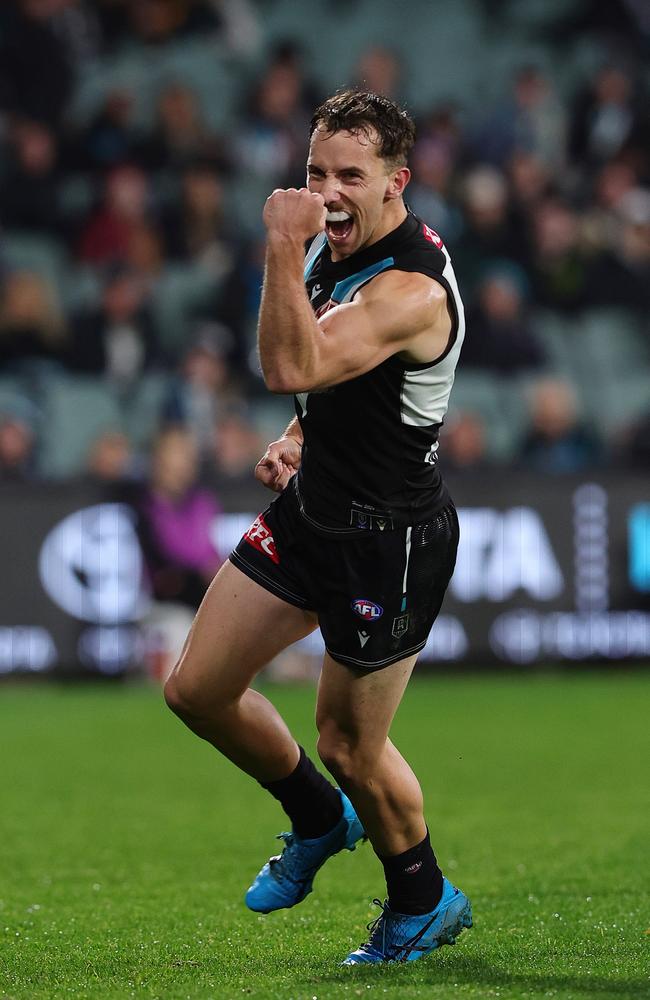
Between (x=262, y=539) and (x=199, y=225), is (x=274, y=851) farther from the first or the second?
(x=199, y=225)

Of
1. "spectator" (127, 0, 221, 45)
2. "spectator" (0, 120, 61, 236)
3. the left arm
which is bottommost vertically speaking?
the left arm

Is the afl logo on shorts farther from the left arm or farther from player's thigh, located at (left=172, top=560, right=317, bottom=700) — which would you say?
the left arm

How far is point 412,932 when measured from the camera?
4867mm

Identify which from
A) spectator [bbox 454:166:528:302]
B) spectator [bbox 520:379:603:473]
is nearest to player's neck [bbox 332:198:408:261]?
spectator [bbox 520:379:603:473]

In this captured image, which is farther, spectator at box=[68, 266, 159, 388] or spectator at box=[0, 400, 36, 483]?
spectator at box=[68, 266, 159, 388]

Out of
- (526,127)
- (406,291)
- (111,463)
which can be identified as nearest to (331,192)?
(406,291)

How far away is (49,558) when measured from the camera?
12.4 meters

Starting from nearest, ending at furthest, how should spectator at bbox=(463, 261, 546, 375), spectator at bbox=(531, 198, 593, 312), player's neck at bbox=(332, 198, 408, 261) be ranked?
player's neck at bbox=(332, 198, 408, 261) → spectator at bbox=(463, 261, 546, 375) → spectator at bbox=(531, 198, 593, 312)

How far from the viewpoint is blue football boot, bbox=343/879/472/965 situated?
4840mm

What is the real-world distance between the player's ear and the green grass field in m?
2.20

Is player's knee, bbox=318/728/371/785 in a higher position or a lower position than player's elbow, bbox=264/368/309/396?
lower

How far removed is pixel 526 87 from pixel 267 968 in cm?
1381

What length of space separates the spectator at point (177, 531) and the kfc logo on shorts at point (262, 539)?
730 cm

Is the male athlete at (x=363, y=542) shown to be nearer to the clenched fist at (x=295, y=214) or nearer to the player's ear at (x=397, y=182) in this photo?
the player's ear at (x=397, y=182)
